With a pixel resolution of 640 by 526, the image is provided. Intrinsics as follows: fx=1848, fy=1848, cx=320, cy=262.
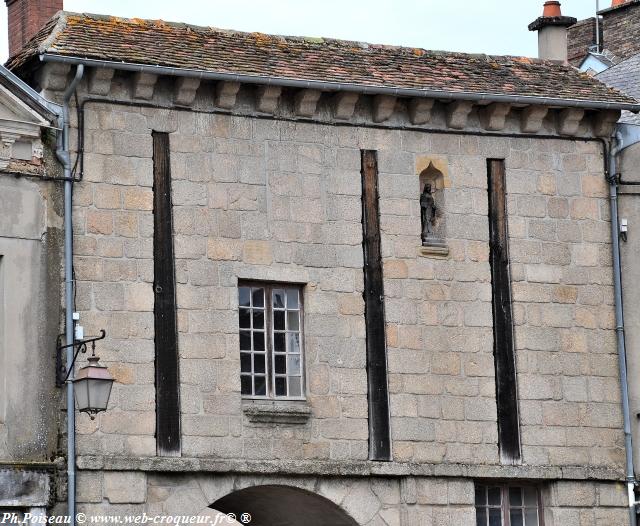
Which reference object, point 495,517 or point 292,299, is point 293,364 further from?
point 495,517

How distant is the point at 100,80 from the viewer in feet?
59.7

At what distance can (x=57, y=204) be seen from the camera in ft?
58.7

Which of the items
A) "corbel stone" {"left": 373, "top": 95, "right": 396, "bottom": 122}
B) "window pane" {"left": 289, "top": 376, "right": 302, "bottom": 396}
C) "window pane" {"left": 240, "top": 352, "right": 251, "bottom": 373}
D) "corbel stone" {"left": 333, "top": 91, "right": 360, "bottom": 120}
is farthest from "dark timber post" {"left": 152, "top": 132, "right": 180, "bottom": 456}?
"corbel stone" {"left": 373, "top": 95, "right": 396, "bottom": 122}

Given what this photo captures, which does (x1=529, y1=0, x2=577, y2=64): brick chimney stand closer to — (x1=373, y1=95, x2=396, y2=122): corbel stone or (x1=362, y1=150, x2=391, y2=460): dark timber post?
(x1=373, y1=95, x2=396, y2=122): corbel stone

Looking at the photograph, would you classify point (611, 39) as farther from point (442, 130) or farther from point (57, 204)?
point (57, 204)

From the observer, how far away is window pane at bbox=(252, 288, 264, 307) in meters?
18.8

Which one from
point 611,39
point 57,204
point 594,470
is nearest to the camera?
point 57,204

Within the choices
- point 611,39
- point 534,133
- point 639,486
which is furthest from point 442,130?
point 611,39

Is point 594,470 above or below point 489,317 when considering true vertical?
below

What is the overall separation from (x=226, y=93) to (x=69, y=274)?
2.56m

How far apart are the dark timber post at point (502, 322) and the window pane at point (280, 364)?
90.6 inches

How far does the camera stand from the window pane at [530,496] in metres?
19.5

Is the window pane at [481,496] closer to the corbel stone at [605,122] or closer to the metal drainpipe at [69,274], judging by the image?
the corbel stone at [605,122]

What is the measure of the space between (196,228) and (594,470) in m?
4.93
